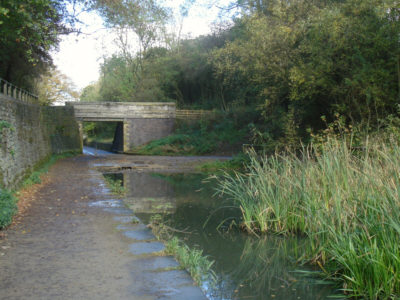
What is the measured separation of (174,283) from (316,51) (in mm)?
12103

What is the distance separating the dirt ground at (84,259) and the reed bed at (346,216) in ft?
5.84

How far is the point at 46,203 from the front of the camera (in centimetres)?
798

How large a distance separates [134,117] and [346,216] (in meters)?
27.2

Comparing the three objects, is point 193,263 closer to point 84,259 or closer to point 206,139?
point 84,259

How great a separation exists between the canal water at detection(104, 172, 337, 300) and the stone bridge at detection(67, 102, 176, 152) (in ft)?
64.6

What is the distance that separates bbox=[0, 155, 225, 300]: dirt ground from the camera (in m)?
3.51

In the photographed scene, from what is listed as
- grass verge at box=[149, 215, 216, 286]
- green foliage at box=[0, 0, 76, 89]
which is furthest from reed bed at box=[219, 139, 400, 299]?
green foliage at box=[0, 0, 76, 89]

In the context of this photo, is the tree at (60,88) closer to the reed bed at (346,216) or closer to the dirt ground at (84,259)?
the dirt ground at (84,259)

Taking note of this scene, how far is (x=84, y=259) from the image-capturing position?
439 cm

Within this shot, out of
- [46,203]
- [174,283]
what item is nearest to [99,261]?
[174,283]

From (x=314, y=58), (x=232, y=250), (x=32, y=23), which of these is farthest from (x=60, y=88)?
(x=232, y=250)

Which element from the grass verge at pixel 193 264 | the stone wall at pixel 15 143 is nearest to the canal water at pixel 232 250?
the grass verge at pixel 193 264

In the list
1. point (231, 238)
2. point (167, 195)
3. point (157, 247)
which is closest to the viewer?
point (157, 247)

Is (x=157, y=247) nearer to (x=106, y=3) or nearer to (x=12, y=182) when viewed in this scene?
(x=12, y=182)
